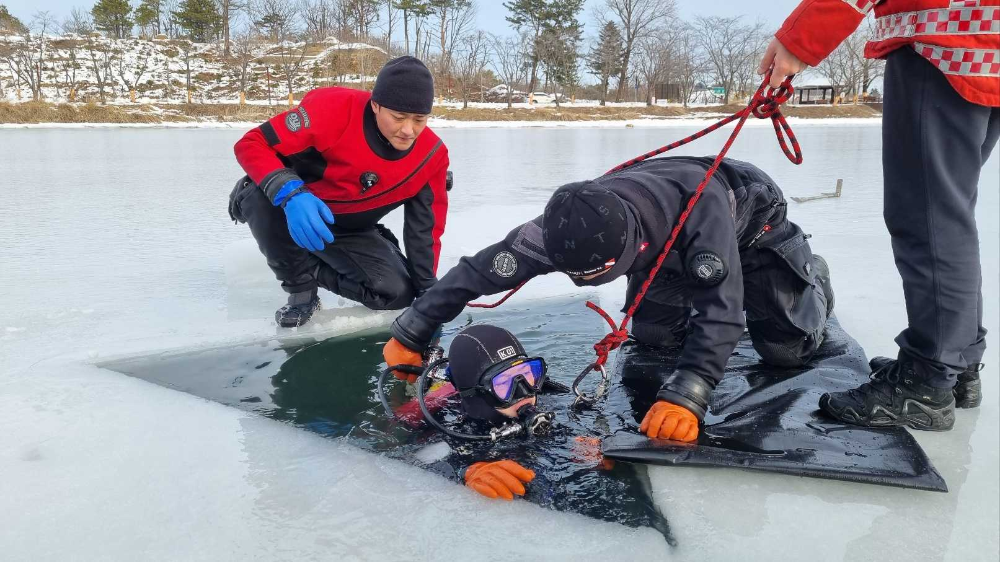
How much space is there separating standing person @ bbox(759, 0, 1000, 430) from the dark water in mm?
687

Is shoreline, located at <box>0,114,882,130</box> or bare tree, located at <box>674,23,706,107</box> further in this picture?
bare tree, located at <box>674,23,706,107</box>

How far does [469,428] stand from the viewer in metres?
1.99

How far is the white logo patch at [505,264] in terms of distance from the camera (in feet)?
6.62

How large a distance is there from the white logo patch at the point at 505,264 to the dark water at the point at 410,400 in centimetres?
41

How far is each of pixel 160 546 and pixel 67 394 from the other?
94 cm

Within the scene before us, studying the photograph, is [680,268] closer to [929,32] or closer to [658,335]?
[658,335]

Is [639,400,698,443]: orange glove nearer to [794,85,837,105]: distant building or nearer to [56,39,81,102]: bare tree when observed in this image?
[56,39,81,102]: bare tree

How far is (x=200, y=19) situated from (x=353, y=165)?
4206 cm

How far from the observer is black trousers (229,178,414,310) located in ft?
9.46

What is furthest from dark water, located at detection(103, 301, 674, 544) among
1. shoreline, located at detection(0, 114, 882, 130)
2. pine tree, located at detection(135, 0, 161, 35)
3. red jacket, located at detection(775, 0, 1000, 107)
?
pine tree, located at detection(135, 0, 161, 35)

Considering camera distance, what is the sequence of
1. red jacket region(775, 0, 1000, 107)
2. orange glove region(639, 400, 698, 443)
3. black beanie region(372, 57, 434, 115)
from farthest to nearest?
black beanie region(372, 57, 434, 115) < orange glove region(639, 400, 698, 443) < red jacket region(775, 0, 1000, 107)

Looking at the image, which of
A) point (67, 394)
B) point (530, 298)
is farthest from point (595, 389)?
point (67, 394)

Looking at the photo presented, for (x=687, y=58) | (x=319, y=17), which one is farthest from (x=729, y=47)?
(x=319, y=17)

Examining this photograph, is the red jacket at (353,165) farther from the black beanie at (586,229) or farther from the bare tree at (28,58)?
the bare tree at (28,58)
